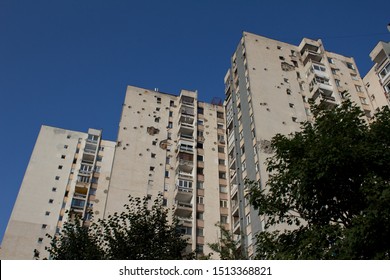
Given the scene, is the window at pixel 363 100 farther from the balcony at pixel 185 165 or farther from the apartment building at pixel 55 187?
the apartment building at pixel 55 187

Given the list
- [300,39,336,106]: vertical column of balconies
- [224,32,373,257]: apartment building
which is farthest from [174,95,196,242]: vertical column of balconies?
[300,39,336,106]: vertical column of balconies

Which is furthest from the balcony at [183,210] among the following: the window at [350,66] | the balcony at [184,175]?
the window at [350,66]

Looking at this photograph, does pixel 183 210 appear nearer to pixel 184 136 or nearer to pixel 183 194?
pixel 183 194

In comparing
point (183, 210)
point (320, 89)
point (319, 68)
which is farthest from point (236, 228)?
point (319, 68)

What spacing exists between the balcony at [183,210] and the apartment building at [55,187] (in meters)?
10.8

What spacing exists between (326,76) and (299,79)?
3.34 metres

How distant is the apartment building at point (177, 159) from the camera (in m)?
42.6

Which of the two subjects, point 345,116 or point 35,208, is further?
point 35,208

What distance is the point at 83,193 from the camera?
5134 cm

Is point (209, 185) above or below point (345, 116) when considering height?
above

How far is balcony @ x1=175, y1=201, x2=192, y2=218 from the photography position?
1679 inches

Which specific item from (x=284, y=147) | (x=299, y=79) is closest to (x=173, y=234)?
(x=284, y=147)

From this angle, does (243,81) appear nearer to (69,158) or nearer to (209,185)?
Result: (209,185)

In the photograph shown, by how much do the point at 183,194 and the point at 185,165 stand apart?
4.37m
